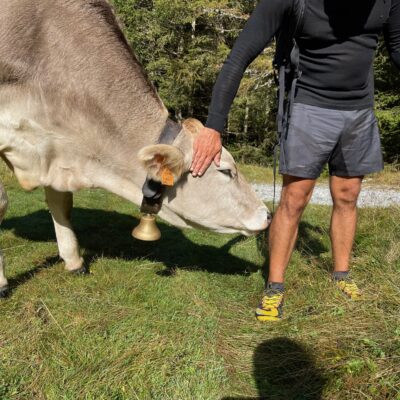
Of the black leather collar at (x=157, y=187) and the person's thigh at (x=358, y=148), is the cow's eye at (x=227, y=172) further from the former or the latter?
the person's thigh at (x=358, y=148)

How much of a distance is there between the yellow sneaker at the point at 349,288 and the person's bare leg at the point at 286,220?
0.51 metres

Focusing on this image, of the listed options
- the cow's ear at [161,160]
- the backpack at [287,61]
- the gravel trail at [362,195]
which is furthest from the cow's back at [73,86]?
the gravel trail at [362,195]

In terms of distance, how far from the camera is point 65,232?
16.1ft

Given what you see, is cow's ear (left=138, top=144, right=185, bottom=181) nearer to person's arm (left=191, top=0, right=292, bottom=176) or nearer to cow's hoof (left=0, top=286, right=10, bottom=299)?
person's arm (left=191, top=0, right=292, bottom=176)

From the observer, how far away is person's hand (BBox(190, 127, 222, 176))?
140 inches

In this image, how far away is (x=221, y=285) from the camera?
4562mm

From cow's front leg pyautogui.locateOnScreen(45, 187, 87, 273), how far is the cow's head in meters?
1.21

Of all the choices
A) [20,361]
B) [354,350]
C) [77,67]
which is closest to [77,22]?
[77,67]

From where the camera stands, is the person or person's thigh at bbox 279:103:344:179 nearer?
the person

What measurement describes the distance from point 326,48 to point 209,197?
1.43m

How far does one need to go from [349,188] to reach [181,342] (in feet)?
6.16

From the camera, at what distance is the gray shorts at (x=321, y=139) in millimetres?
3729

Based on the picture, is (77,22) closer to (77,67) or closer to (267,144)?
(77,67)

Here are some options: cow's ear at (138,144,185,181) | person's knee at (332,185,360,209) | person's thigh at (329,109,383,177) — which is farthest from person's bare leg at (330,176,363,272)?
cow's ear at (138,144,185,181)
